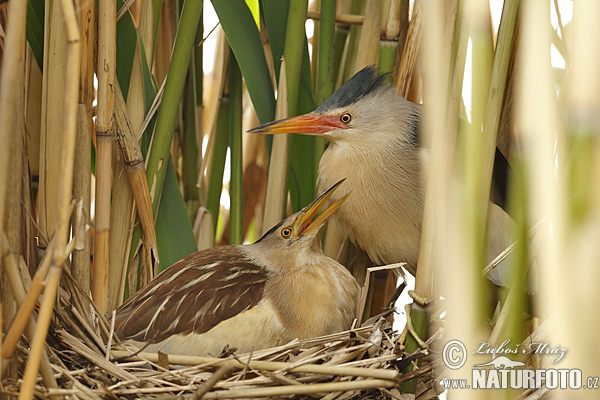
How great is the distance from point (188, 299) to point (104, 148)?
0.35 m

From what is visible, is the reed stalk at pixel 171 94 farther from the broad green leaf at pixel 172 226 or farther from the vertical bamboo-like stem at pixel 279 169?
the vertical bamboo-like stem at pixel 279 169

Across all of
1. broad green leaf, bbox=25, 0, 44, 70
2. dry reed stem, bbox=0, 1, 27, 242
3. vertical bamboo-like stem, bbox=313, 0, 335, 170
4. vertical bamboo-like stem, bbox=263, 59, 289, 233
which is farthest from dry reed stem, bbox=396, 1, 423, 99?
dry reed stem, bbox=0, 1, 27, 242

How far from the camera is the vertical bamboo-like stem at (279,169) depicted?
52.5 inches

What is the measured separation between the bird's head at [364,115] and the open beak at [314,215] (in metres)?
0.15

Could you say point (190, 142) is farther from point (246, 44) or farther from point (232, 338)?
point (232, 338)

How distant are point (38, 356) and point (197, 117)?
0.99 m

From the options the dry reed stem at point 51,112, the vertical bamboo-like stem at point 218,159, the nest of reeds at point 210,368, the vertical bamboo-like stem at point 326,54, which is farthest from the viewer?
the vertical bamboo-like stem at point 218,159

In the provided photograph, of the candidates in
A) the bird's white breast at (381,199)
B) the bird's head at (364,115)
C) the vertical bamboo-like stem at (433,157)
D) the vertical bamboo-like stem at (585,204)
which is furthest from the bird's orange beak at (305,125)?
the vertical bamboo-like stem at (585,204)

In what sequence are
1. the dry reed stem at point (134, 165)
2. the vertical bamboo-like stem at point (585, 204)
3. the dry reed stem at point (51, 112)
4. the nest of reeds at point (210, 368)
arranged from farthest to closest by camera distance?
the dry reed stem at point (134, 165) < the dry reed stem at point (51, 112) < the nest of reeds at point (210, 368) < the vertical bamboo-like stem at point (585, 204)

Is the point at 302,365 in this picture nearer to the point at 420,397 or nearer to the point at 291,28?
the point at 420,397

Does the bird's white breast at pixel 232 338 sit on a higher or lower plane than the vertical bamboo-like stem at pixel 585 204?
lower

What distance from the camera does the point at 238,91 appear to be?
4.78ft

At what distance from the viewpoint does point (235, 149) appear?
1.41 m

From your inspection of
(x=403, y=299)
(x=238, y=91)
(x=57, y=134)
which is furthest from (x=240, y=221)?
(x=403, y=299)
